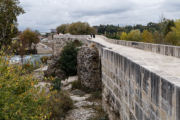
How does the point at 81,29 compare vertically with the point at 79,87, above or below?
above

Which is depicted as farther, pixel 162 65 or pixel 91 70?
pixel 91 70

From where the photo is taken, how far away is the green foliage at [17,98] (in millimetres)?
4275

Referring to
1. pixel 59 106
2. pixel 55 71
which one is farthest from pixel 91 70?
pixel 55 71

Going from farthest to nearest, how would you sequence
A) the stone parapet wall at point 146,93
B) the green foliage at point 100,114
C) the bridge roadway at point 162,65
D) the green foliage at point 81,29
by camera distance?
the green foliage at point 81,29
the green foliage at point 100,114
the bridge roadway at point 162,65
the stone parapet wall at point 146,93

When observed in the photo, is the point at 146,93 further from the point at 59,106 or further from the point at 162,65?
the point at 59,106

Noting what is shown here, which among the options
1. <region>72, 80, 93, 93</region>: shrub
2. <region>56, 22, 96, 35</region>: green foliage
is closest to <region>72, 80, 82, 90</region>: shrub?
<region>72, 80, 93, 93</region>: shrub

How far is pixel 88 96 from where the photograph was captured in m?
12.1

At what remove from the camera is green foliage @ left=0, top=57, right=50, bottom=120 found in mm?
4275

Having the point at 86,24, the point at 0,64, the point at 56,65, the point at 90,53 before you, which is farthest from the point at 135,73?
the point at 86,24

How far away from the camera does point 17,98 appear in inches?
187

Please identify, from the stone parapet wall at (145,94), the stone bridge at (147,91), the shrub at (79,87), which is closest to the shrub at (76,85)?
the shrub at (79,87)

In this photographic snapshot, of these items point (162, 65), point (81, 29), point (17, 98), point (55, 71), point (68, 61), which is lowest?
point (55, 71)

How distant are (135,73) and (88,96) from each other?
328 inches

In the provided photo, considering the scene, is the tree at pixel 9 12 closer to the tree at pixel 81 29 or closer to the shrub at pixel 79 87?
the shrub at pixel 79 87
